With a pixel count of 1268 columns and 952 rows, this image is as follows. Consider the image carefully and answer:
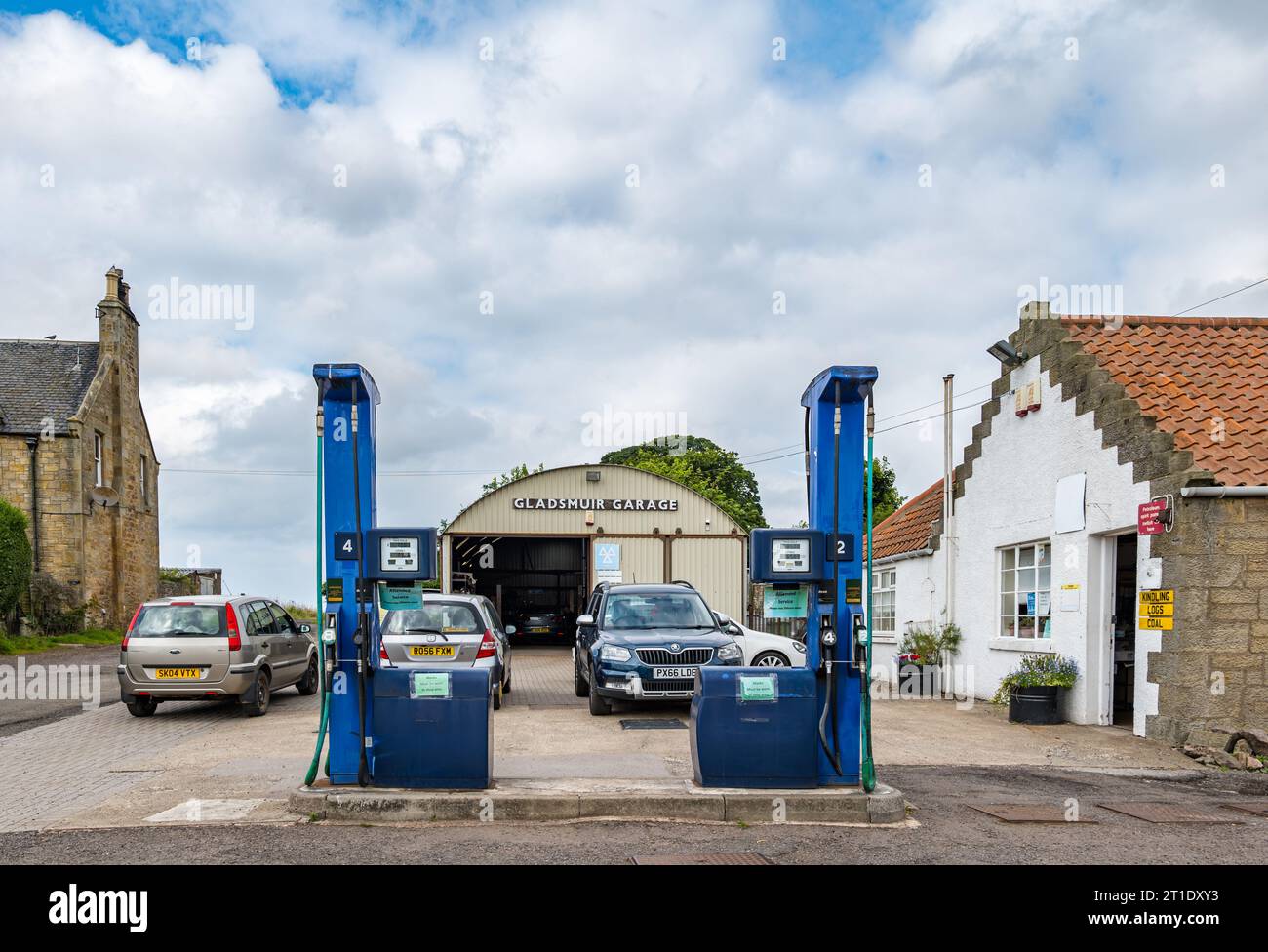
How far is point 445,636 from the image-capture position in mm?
14414

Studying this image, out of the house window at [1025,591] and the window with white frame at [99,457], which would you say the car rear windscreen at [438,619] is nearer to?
the house window at [1025,591]

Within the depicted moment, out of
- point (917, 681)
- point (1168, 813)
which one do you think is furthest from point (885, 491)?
point (1168, 813)

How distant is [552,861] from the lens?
6473 millimetres

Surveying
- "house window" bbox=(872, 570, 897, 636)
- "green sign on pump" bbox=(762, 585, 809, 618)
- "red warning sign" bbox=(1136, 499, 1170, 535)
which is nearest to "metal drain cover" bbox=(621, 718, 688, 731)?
"green sign on pump" bbox=(762, 585, 809, 618)

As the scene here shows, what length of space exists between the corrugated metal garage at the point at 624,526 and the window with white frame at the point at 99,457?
12757 millimetres

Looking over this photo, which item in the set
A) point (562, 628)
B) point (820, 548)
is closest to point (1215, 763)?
point (820, 548)

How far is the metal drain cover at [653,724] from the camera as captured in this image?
12859mm

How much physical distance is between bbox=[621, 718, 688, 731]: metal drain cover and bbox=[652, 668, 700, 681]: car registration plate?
51 cm

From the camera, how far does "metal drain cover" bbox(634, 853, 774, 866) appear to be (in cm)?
644

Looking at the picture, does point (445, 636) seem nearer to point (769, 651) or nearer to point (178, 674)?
point (178, 674)

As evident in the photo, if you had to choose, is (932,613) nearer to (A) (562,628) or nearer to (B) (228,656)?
(B) (228,656)

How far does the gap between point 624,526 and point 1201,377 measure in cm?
1840

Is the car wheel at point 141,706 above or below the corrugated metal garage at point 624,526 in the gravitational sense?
below

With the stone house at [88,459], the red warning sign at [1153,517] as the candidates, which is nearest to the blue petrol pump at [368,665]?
the red warning sign at [1153,517]
